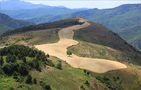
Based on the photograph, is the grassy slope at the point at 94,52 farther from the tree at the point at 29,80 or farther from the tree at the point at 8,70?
the tree at the point at 29,80

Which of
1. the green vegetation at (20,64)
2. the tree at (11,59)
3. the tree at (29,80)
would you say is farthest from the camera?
the tree at (11,59)

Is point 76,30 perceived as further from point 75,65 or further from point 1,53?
point 1,53

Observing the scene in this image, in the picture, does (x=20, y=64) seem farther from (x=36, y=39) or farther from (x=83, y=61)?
(x=36, y=39)

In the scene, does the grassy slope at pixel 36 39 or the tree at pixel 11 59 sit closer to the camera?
the tree at pixel 11 59

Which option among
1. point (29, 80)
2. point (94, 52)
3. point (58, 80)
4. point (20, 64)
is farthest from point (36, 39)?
point (29, 80)

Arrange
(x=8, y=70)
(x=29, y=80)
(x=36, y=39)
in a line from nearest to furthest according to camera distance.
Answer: (x=29, y=80), (x=8, y=70), (x=36, y=39)

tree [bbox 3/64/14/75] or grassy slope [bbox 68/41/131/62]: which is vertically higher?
tree [bbox 3/64/14/75]

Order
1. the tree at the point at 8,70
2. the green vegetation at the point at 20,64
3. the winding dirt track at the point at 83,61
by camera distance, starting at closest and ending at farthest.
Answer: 1. the green vegetation at the point at 20,64
2. the tree at the point at 8,70
3. the winding dirt track at the point at 83,61

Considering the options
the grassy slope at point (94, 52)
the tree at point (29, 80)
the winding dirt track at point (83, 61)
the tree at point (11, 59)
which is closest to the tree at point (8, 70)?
the tree at point (29, 80)

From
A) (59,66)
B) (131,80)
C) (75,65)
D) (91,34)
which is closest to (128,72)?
(131,80)

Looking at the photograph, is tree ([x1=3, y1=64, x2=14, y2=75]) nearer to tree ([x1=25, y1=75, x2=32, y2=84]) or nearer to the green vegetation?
the green vegetation

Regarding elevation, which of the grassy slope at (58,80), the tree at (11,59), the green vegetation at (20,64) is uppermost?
the tree at (11,59)

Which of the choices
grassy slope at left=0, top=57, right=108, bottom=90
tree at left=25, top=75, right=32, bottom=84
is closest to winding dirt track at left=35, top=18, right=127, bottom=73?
grassy slope at left=0, top=57, right=108, bottom=90
